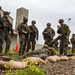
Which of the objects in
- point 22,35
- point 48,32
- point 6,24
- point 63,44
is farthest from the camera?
point 48,32

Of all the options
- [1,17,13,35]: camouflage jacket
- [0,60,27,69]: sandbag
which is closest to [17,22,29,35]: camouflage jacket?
[1,17,13,35]: camouflage jacket

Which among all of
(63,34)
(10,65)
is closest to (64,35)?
(63,34)

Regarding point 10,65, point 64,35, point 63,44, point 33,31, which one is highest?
point 33,31

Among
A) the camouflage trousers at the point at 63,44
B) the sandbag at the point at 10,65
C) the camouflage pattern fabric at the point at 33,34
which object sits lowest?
the sandbag at the point at 10,65

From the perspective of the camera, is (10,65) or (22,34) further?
(22,34)

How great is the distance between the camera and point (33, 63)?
323 inches

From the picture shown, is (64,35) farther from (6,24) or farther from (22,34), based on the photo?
(6,24)

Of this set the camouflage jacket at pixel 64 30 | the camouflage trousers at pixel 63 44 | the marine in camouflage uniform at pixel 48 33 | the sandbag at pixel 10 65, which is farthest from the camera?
the marine in camouflage uniform at pixel 48 33

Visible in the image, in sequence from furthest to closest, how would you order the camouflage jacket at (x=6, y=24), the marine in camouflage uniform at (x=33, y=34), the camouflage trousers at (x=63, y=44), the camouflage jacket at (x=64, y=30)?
the marine in camouflage uniform at (x=33, y=34)
the camouflage trousers at (x=63, y=44)
the camouflage jacket at (x=64, y=30)
the camouflage jacket at (x=6, y=24)

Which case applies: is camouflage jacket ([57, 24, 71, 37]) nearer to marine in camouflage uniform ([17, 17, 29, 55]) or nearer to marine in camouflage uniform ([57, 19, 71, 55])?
marine in camouflage uniform ([57, 19, 71, 55])

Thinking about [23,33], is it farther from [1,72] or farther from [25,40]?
[1,72]

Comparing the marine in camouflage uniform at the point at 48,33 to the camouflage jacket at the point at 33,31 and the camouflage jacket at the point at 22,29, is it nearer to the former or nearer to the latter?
the camouflage jacket at the point at 33,31

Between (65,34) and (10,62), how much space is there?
7.18 m

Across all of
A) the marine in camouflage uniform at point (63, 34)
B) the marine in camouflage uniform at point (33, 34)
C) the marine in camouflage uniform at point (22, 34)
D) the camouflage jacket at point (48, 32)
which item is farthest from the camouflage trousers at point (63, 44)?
the camouflage jacket at point (48, 32)
